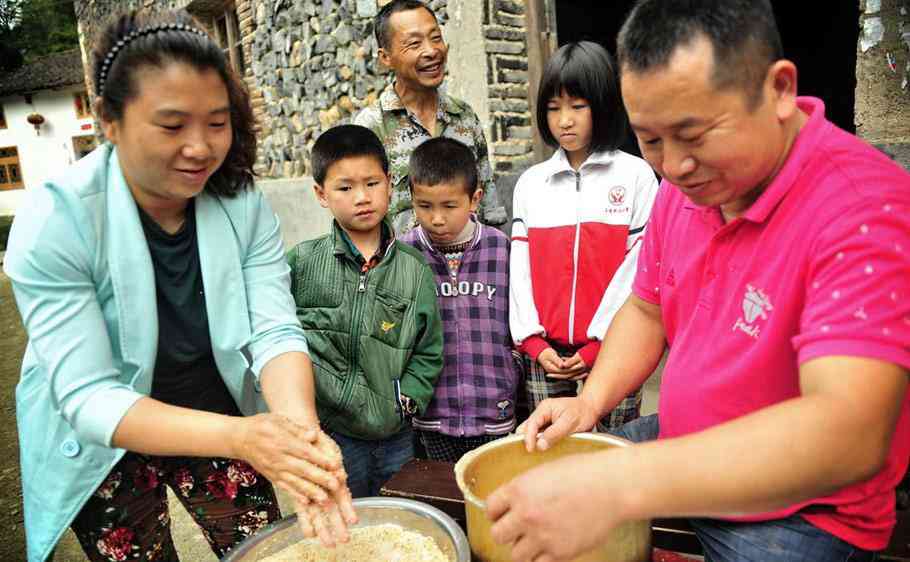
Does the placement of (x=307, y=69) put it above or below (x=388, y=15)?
above

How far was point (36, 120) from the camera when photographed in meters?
28.5

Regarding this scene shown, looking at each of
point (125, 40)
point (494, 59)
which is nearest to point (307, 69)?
point (494, 59)

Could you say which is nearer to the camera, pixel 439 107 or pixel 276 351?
pixel 276 351

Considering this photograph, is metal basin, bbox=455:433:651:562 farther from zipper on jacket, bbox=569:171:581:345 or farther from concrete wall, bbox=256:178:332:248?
concrete wall, bbox=256:178:332:248

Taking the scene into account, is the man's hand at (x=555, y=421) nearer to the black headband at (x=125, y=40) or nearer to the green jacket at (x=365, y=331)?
the green jacket at (x=365, y=331)

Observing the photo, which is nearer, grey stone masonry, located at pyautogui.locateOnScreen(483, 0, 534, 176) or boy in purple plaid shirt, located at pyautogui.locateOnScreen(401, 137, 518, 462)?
boy in purple plaid shirt, located at pyautogui.locateOnScreen(401, 137, 518, 462)

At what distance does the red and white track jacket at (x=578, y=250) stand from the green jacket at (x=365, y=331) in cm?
40

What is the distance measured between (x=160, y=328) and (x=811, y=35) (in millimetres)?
7072

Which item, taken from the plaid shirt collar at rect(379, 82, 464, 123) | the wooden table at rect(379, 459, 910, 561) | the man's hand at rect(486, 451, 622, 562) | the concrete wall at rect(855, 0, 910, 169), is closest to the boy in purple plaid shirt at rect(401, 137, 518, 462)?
the plaid shirt collar at rect(379, 82, 464, 123)

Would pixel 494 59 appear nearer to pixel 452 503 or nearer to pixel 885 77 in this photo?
pixel 885 77

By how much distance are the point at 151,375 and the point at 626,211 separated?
1.69 m

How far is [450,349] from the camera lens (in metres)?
2.46

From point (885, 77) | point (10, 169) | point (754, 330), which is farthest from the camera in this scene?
point (10, 169)

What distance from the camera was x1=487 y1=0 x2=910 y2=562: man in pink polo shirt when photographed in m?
0.83
